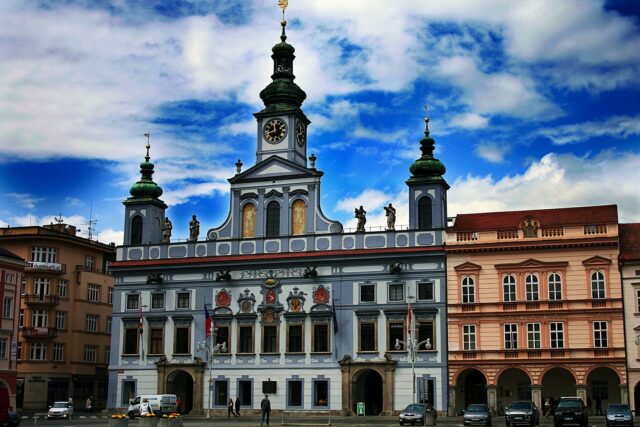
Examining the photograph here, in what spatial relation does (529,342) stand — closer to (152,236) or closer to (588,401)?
(588,401)

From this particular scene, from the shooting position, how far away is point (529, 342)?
64.2 meters


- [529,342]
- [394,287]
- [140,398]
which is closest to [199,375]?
[140,398]

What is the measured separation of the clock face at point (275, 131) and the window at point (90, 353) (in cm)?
2954

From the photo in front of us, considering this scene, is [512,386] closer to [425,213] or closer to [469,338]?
[469,338]

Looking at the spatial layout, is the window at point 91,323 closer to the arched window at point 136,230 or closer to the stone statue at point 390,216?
the arched window at point 136,230

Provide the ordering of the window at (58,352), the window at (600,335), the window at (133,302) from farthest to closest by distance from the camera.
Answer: the window at (58,352) → the window at (133,302) → the window at (600,335)

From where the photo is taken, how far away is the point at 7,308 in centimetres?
7200

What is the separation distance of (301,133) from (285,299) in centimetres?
1448

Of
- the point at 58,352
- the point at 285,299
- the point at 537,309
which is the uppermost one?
the point at 285,299

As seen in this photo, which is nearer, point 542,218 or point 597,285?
point 597,285

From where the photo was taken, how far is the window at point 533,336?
64.1 metres

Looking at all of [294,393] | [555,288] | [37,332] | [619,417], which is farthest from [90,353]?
[619,417]

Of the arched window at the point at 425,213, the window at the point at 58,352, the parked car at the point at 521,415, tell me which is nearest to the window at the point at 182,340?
the window at the point at 58,352

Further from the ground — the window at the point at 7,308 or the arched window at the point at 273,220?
the arched window at the point at 273,220
